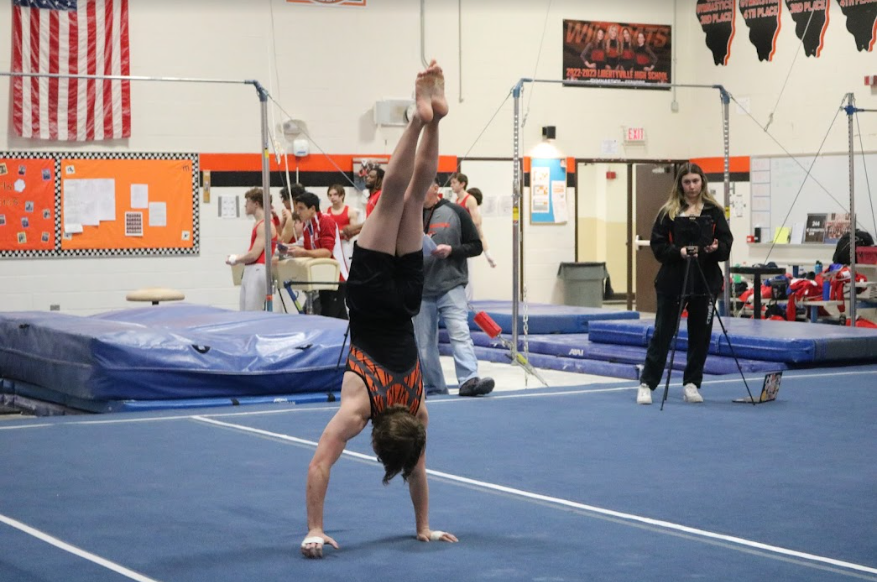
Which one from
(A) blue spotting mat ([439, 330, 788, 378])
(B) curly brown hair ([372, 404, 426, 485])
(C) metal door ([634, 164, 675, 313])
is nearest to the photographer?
(B) curly brown hair ([372, 404, 426, 485])

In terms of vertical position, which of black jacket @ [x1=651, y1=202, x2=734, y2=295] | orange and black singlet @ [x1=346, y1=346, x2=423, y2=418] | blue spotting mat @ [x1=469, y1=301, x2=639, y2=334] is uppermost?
black jacket @ [x1=651, y1=202, x2=734, y2=295]

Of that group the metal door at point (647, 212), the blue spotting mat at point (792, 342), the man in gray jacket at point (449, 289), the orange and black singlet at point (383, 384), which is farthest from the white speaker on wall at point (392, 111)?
the orange and black singlet at point (383, 384)

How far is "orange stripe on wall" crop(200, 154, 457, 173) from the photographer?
13695mm

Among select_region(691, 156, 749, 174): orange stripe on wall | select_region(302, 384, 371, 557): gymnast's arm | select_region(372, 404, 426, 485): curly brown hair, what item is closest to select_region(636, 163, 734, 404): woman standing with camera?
select_region(302, 384, 371, 557): gymnast's arm

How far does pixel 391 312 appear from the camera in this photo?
402 centimetres

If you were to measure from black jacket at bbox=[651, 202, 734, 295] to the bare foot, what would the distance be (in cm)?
355

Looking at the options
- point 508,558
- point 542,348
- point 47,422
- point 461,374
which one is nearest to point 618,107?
point 542,348

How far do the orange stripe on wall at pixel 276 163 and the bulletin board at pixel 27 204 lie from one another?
67.0 inches

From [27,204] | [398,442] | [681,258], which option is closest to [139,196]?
[27,204]

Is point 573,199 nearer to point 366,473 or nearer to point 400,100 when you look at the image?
point 400,100

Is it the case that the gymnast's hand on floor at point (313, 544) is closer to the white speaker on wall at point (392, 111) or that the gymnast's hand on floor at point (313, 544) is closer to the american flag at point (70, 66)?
the american flag at point (70, 66)

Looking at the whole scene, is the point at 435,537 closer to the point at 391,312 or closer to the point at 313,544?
the point at 313,544

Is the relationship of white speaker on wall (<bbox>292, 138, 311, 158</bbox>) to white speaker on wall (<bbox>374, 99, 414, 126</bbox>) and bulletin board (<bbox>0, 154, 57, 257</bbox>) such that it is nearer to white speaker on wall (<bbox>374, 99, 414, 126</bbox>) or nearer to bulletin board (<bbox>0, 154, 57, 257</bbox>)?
white speaker on wall (<bbox>374, 99, 414, 126</bbox>)

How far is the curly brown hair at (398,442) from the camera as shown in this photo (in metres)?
3.67
